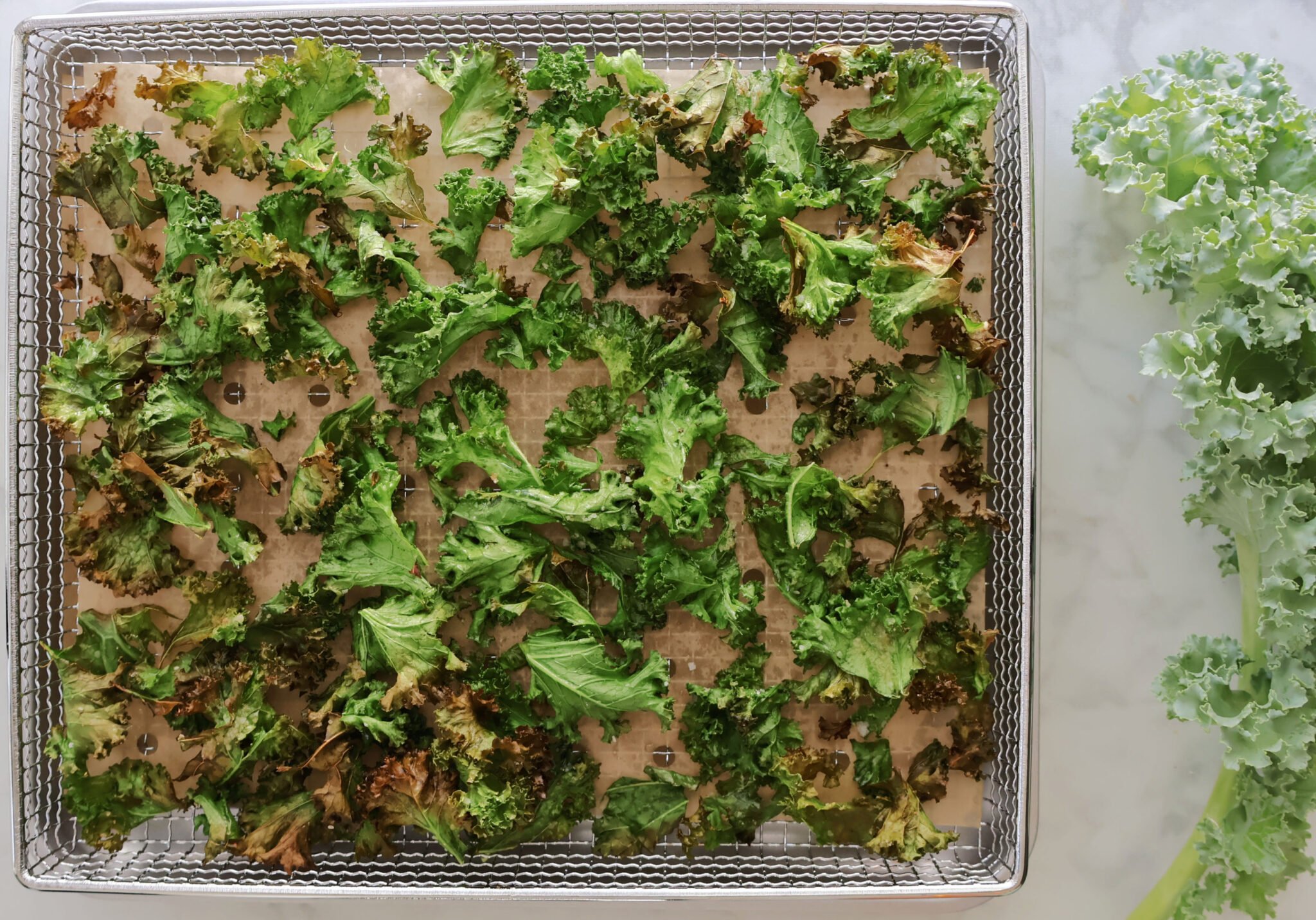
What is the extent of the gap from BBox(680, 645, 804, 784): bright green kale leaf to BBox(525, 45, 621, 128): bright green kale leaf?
33.5 inches

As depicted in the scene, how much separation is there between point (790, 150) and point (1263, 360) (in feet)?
2.47

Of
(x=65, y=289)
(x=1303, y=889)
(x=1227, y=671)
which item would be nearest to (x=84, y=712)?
(x=65, y=289)

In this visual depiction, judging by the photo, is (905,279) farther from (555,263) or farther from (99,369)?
(99,369)

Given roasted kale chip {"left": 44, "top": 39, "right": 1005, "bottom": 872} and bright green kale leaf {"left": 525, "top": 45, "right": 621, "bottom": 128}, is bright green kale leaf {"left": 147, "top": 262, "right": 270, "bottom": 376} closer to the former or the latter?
roasted kale chip {"left": 44, "top": 39, "right": 1005, "bottom": 872}

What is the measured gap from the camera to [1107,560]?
162cm

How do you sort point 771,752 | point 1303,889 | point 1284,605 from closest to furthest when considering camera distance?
point 1284,605, point 771,752, point 1303,889

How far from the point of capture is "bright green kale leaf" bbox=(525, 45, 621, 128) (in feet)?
4.85

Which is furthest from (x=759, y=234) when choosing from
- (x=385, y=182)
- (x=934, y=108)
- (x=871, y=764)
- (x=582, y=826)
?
(x=582, y=826)

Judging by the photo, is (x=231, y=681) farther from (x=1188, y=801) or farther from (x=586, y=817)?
(x=1188, y=801)

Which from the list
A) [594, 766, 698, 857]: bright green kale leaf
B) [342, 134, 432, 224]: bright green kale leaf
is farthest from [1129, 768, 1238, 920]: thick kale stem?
[342, 134, 432, 224]: bright green kale leaf

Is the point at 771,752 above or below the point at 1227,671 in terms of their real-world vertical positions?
below

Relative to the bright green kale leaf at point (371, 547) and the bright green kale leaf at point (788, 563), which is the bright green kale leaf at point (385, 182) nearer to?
the bright green kale leaf at point (371, 547)

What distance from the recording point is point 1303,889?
1.59m

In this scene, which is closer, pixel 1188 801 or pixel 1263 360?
pixel 1263 360
